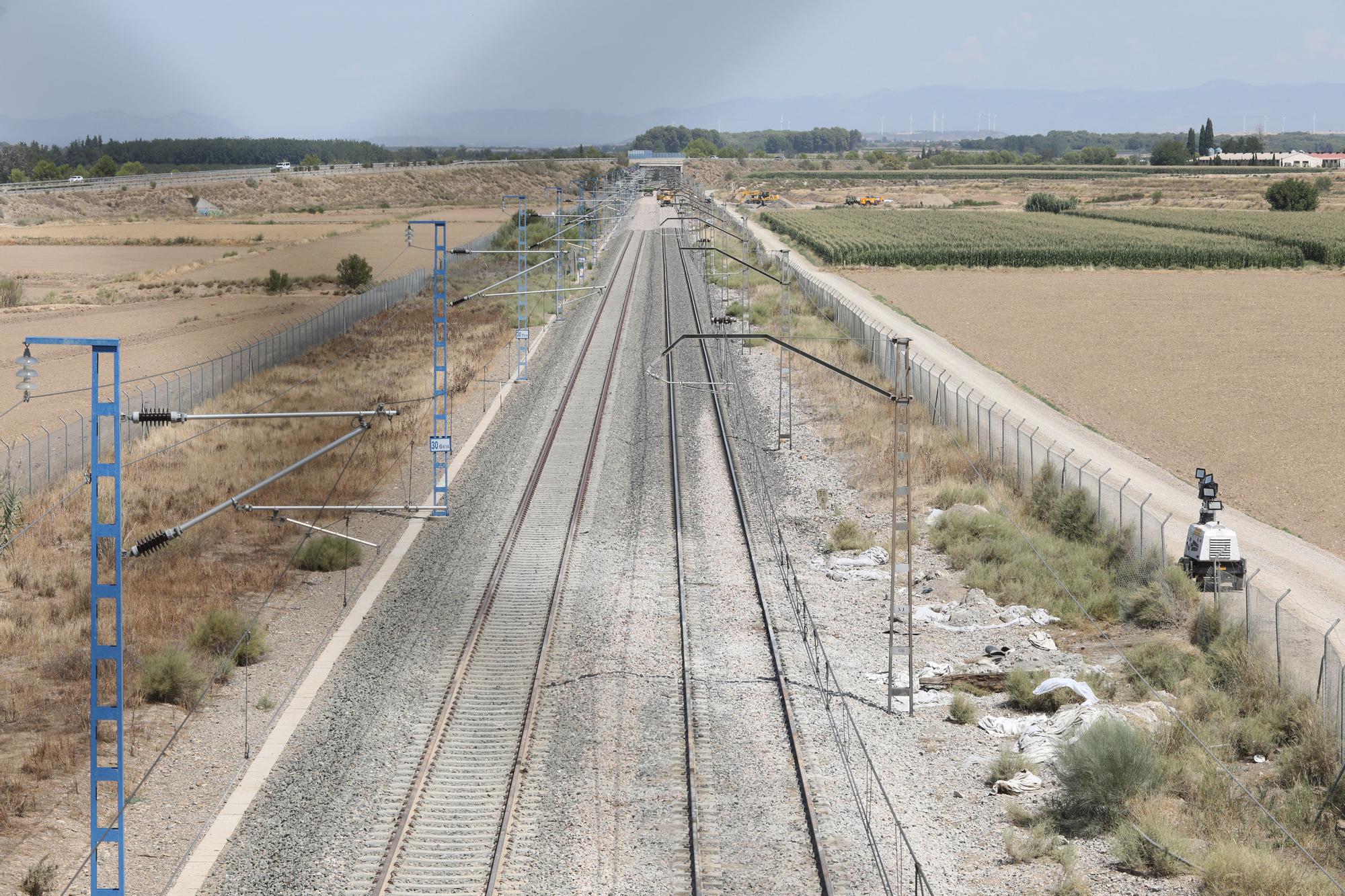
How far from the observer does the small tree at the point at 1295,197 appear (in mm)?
154875

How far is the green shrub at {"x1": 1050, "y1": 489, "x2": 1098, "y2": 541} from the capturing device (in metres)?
29.5

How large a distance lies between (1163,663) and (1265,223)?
395ft

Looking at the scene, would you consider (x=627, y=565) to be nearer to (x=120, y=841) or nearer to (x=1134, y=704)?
(x=1134, y=704)

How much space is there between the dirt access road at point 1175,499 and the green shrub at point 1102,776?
7.52m

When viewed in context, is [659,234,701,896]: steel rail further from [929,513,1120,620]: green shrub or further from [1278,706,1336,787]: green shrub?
[1278,706,1336,787]: green shrub

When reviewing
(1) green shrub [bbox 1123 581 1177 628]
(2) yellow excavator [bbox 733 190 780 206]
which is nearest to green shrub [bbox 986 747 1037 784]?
(1) green shrub [bbox 1123 581 1177 628]

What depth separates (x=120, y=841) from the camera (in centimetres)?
1433

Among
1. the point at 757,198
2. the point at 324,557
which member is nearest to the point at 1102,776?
the point at 324,557

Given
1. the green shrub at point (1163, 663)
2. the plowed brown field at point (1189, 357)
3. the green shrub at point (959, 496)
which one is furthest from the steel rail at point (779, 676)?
the plowed brown field at point (1189, 357)

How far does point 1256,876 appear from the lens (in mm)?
14625

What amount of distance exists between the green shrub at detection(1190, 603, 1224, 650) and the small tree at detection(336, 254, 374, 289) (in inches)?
2907

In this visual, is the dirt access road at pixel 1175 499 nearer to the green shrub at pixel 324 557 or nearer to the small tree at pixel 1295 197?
the green shrub at pixel 324 557

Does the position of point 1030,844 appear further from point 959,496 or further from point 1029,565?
point 959,496

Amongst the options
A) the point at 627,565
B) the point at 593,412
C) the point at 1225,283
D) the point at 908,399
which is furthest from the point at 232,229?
Answer: the point at 908,399
